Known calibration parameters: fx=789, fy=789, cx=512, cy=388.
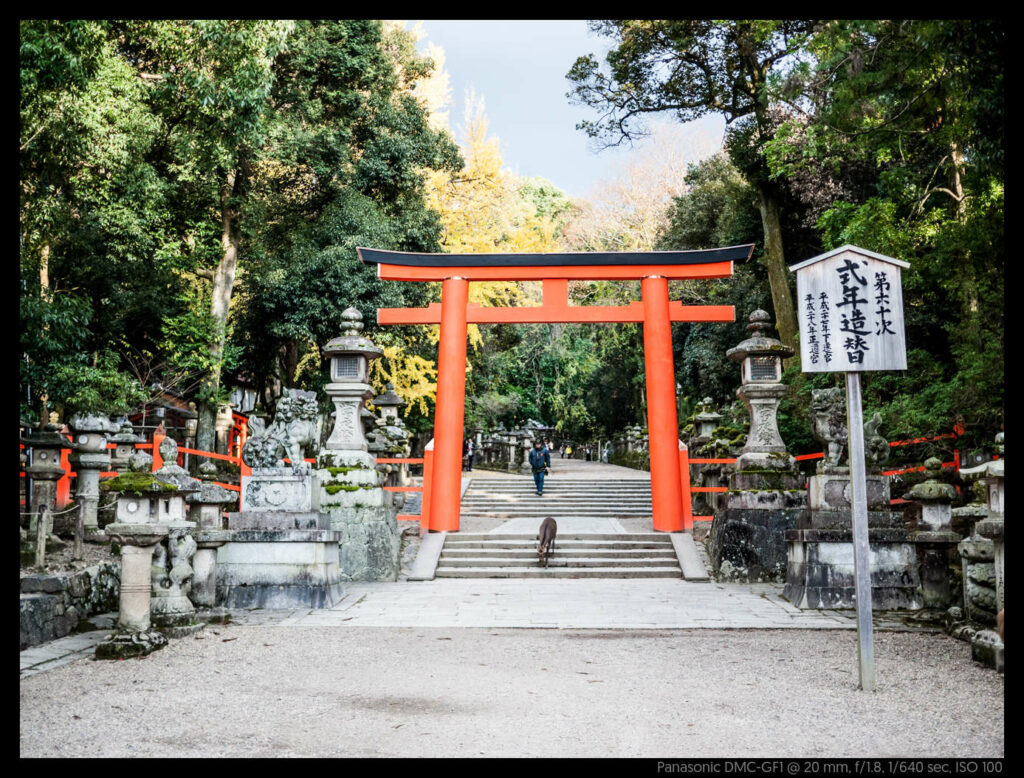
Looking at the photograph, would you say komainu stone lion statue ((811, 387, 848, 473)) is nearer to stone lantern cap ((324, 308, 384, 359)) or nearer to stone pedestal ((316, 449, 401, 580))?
stone pedestal ((316, 449, 401, 580))

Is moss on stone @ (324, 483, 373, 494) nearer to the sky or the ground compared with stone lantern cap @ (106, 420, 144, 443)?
nearer to the ground

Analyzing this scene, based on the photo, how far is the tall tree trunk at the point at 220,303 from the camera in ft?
50.8

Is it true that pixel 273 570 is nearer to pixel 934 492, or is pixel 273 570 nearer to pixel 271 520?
pixel 271 520

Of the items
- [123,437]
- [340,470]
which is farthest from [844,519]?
[123,437]

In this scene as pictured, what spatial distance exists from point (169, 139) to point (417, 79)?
7.73m

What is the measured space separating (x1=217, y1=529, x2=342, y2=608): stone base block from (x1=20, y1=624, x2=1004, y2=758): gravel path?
1.33m

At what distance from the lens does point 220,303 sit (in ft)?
53.3

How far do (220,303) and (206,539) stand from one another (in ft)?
33.5

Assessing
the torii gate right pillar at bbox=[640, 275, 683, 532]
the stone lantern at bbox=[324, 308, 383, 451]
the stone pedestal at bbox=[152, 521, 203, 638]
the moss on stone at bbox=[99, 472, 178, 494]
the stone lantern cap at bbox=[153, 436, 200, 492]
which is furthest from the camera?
the torii gate right pillar at bbox=[640, 275, 683, 532]

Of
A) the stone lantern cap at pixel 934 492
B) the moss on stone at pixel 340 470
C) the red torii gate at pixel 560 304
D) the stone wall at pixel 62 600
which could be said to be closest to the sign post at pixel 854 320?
the stone lantern cap at pixel 934 492

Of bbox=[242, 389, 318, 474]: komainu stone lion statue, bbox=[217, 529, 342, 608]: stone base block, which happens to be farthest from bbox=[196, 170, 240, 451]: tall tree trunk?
bbox=[217, 529, 342, 608]: stone base block

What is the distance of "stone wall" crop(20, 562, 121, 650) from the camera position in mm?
5727
